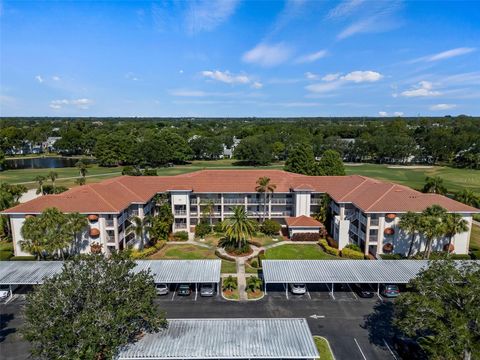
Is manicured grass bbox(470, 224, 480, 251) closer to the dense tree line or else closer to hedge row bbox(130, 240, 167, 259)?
hedge row bbox(130, 240, 167, 259)

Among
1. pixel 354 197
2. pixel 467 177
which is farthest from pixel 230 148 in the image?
pixel 354 197

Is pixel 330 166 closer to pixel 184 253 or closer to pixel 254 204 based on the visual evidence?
pixel 254 204

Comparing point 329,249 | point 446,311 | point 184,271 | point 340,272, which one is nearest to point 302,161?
point 329,249

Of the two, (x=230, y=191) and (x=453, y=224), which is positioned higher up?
(x=230, y=191)

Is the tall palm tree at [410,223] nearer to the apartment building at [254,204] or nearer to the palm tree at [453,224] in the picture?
the apartment building at [254,204]

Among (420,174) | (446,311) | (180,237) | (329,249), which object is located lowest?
(329,249)

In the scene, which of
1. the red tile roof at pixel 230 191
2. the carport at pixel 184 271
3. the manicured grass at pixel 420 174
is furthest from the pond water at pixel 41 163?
the carport at pixel 184 271
